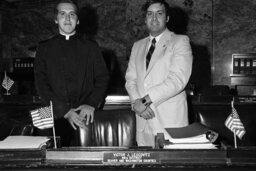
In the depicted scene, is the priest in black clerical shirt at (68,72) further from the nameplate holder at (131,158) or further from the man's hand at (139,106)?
the nameplate holder at (131,158)

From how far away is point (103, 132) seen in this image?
246cm

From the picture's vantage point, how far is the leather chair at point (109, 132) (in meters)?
2.44

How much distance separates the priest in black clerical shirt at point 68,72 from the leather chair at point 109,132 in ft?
0.49

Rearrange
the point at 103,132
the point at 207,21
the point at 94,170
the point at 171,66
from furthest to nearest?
the point at 207,21 < the point at 171,66 < the point at 103,132 < the point at 94,170

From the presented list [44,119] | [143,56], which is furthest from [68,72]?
[44,119]

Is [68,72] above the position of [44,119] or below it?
above

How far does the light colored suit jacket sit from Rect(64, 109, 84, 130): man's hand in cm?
54

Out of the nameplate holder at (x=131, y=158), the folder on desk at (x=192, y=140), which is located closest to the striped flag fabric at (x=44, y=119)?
the nameplate holder at (x=131, y=158)

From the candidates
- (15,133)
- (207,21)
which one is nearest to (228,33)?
(207,21)

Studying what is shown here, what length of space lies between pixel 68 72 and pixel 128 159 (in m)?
1.42

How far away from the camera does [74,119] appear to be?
2.48 m

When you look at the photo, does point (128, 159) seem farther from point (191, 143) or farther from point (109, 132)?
point (109, 132)

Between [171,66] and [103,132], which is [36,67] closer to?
[103,132]

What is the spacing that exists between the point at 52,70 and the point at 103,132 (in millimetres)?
707
